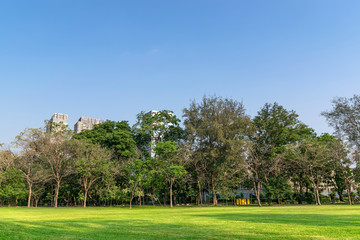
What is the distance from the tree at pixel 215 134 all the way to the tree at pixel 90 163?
1312cm

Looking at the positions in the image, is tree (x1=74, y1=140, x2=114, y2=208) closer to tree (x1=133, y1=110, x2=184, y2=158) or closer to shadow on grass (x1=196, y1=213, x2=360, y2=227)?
tree (x1=133, y1=110, x2=184, y2=158)

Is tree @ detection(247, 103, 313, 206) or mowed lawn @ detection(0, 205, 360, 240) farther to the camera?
tree @ detection(247, 103, 313, 206)

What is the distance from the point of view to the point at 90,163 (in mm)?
38250

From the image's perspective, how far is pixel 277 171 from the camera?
4122cm

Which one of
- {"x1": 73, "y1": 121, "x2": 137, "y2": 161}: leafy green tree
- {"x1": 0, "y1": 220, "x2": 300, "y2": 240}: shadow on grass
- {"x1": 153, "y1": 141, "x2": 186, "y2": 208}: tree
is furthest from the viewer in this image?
{"x1": 73, "y1": 121, "x2": 137, "y2": 161}: leafy green tree

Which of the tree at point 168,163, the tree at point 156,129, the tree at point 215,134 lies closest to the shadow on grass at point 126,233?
the tree at point 168,163

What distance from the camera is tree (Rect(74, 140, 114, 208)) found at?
38500 mm

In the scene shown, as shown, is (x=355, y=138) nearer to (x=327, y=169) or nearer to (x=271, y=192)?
(x=327, y=169)

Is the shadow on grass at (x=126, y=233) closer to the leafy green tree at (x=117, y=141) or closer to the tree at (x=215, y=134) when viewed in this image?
the tree at (x=215, y=134)

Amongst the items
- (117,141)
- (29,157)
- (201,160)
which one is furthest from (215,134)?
(29,157)

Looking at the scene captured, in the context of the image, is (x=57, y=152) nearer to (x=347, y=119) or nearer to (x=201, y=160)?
(x=201, y=160)

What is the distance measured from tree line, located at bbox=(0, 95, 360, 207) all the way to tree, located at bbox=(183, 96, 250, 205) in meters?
0.14

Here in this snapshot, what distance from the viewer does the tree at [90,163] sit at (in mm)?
38500

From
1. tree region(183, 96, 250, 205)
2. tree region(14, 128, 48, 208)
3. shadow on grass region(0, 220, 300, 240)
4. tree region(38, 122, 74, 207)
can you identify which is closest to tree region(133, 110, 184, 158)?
tree region(183, 96, 250, 205)
